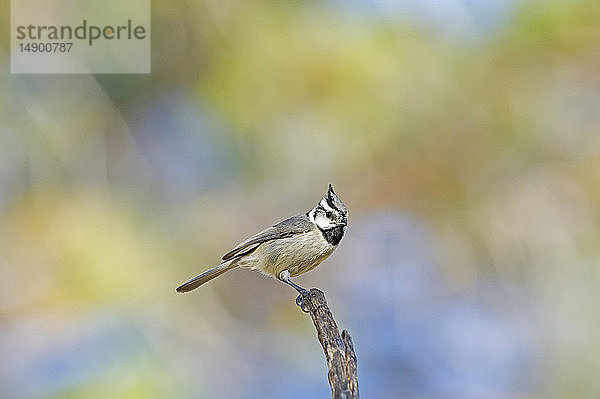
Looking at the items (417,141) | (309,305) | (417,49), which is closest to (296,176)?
(417,141)

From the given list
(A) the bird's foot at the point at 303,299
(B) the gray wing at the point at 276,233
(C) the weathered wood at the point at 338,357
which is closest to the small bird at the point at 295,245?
(B) the gray wing at the point at 276,233

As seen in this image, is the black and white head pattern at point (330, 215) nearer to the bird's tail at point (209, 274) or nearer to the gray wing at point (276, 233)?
the gray wing at point (276, 233)

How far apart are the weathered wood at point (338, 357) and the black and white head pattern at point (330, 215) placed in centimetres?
62

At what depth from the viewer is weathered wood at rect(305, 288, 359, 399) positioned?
1466 mm

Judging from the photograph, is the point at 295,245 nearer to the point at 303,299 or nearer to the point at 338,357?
the point at 303,299

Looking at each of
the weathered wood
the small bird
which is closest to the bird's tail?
the small bird

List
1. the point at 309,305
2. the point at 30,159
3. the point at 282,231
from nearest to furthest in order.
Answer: the point at 309,305
the point at 282,231
the point at 30,159

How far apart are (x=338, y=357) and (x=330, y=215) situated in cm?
87

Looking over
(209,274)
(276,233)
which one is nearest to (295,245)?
(276,233)

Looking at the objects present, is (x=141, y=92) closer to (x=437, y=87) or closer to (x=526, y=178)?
(x=437, y=87)

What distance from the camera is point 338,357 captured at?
154cm

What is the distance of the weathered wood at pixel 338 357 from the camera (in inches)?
57.7

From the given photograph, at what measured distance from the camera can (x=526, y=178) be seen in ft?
11.6

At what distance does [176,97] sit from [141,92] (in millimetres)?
160
